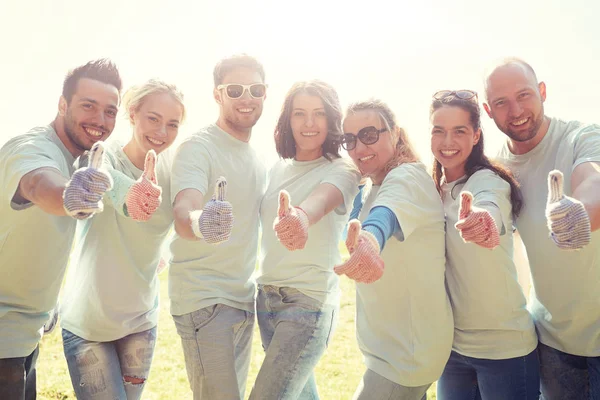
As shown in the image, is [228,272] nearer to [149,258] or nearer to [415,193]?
[149,258]

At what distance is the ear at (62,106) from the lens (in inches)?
137

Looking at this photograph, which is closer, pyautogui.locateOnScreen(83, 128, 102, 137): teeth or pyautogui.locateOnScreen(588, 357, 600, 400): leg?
pyautogui.locateOnScreen(588, 357, 600, 400): leg

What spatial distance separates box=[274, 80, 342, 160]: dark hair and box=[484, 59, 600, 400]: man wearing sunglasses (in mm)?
1066

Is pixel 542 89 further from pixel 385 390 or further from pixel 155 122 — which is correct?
pixel 155 122

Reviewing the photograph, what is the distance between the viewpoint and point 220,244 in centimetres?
337

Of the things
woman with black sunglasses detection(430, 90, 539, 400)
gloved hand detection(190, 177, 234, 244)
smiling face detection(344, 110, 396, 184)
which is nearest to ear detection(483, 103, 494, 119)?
woman with black sunglasses detection(430, 90, 539, 400)

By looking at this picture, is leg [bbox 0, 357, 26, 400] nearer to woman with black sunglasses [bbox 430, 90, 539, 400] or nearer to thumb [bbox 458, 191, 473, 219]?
woman with black sunglasses [bbox 430, 90, 539, 400]

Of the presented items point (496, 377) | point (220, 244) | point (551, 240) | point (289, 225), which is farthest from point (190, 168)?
point (551, 240)

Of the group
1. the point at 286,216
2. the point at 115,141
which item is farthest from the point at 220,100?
the point at 286,216

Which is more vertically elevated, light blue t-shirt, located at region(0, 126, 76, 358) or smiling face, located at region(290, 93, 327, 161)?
smiling face, located at region(290, 93, 327, 161)

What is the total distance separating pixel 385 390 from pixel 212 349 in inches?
41.2

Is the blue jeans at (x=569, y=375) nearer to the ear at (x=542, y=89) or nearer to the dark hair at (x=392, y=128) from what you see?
the dark hair at (x=392, y=128)

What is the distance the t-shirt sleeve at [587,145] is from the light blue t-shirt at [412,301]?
0.91m

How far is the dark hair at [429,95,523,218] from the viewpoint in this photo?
10.6ft
